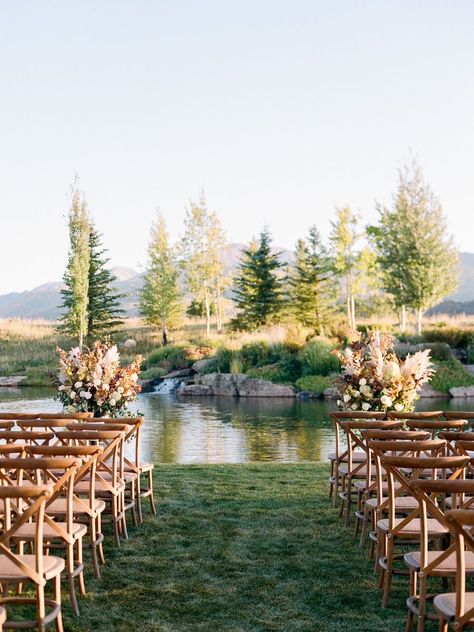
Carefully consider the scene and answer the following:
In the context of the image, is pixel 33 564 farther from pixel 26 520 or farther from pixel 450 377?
pixel 450 377

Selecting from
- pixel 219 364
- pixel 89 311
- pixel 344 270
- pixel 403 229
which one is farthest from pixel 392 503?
pixel 89 311

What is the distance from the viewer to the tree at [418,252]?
34.9 metres

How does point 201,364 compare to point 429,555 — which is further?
point 201,364

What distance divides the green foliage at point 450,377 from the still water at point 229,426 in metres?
1.84

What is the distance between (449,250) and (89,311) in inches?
765

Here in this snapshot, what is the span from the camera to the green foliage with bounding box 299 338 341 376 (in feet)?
95.3

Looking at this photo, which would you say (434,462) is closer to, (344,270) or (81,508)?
(81,508)

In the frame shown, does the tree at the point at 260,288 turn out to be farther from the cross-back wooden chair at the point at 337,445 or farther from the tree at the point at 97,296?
the cross-back wooden chair at the point at 337,445

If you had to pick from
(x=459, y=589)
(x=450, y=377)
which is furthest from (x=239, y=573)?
(x=450, y=377)

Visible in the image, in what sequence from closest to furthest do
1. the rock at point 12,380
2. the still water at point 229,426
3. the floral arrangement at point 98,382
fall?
1. the floral arrangement at point 98,382
2. the still water at point 229,426
3. the rock at point 12,380

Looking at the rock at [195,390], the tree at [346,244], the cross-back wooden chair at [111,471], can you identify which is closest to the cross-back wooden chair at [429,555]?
the cross-back wooden chair at [111,471]

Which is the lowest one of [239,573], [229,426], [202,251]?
[229,426]

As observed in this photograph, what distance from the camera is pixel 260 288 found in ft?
140

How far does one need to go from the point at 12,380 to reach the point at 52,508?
30568mm
